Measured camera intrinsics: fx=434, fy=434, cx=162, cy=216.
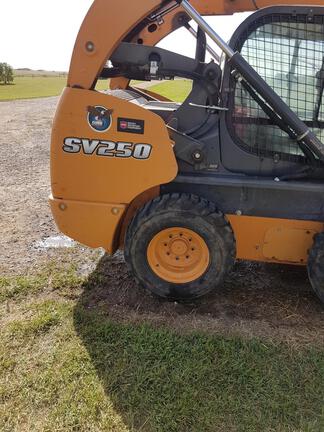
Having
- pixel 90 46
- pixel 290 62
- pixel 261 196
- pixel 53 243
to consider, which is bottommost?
pixel 53 243

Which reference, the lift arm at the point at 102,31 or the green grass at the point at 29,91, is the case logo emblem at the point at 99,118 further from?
the green grass at the point at 29,91

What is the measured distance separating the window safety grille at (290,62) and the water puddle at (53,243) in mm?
2343

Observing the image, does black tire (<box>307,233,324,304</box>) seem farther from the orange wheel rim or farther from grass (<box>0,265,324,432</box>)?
the orange wheel rim

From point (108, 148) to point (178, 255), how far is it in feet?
3.25

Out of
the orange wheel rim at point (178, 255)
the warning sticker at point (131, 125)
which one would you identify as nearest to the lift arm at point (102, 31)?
the warning sticker at point (131, 125)

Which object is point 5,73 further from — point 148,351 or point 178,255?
point 148,351

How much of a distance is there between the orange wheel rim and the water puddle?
144 cm

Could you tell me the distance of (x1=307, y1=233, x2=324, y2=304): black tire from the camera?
3.16m

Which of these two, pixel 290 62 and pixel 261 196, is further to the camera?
pixel 261 196

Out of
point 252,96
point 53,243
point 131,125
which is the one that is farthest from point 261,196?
point 53,243

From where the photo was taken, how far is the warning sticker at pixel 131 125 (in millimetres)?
3184

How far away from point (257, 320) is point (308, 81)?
183 centimetres

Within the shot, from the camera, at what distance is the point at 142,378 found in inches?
106

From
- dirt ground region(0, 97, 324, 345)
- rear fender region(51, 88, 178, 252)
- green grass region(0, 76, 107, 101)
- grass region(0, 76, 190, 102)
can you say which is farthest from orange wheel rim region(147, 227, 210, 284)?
green grass region(0, 76, 107, 101)
